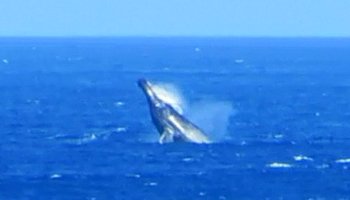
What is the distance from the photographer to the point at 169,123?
8619 cm

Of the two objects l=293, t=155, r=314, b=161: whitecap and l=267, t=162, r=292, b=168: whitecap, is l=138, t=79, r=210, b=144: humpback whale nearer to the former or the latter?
l=293, t=155, r=314, b=161: whitecap

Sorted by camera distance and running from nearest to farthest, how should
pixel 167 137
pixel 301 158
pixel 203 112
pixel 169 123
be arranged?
pixel 301 158
pixel 169 123
pixel 167 137
pixel 203 112

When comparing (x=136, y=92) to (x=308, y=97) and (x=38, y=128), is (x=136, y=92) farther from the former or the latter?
(x=38, y=128)

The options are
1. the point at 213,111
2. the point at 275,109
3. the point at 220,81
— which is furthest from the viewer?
the point at 220,81

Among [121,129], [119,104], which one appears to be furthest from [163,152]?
[119,104]

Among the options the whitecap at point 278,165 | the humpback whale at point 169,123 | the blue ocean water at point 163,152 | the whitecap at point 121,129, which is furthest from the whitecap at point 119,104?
the whitecap at point 278,165

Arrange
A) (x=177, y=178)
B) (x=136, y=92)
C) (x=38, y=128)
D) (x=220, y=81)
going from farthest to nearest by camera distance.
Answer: (x=220, y=81) → (x=136, y=92) → (x=38, y=128) → (x=177, y=178)

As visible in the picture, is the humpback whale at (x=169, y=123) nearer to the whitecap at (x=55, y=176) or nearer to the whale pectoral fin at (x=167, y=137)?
the whale pectoral fin at (x=167, y=137)

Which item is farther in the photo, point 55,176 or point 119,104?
point 119,104

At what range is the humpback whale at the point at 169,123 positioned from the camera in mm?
86250

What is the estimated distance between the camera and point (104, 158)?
83250mm

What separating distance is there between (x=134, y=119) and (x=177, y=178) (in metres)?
36.3

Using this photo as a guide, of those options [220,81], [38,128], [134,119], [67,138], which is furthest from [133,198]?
[220,81]

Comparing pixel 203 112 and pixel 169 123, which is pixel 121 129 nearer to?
pixel 203 112
